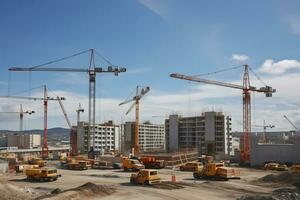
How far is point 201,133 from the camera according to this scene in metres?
136

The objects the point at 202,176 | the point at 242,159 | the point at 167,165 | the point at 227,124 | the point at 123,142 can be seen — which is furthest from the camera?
the point at 123,142

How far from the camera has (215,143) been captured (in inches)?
5167

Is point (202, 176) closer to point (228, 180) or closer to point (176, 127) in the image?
point (228, 180)

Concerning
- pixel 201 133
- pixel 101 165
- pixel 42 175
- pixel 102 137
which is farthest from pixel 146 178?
pixel 102 137

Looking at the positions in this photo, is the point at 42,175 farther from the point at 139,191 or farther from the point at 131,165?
the point at 131,165

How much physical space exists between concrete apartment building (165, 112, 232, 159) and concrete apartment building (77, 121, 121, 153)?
34766mm

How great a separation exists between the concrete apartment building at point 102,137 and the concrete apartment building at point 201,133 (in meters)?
34.8

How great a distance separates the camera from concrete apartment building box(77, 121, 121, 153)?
170 metres

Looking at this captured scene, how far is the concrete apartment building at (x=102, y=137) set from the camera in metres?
170

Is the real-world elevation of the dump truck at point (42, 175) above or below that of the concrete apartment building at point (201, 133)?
below

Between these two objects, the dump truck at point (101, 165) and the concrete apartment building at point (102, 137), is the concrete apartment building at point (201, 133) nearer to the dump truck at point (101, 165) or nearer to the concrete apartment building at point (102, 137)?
the concrete apartment building at point (102, 137)

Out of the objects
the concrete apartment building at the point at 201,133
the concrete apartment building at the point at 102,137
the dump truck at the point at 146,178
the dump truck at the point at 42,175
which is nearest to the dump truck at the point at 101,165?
the dump truck at the point at 42,175

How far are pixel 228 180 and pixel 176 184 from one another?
28.7 ft

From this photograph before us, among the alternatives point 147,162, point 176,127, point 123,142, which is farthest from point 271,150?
point 123,142
